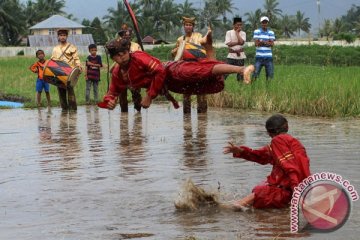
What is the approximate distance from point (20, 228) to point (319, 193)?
221 cm

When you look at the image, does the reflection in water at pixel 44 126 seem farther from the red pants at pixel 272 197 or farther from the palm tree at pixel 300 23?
→ the palm tree at pixel 300 23

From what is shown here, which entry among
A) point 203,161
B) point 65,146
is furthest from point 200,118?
point 203,161

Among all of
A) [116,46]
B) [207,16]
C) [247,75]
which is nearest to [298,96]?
[116,46]

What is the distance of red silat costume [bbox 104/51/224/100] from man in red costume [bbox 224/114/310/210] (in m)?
3.00

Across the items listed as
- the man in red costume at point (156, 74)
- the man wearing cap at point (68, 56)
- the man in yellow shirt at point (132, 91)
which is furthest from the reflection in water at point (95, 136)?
the man in red costume at point (156, 74)

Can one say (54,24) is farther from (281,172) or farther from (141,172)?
(281,172)

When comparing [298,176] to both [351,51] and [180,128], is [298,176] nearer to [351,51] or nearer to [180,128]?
[180,128]

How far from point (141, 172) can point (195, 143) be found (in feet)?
7.60

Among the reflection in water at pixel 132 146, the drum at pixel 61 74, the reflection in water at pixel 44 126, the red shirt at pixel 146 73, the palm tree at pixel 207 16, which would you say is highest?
the palm tree at pixel 207 16

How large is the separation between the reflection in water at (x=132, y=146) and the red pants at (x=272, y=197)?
215 centimetres

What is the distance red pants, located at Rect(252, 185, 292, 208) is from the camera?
6.66m

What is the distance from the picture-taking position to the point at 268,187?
6.72 meters

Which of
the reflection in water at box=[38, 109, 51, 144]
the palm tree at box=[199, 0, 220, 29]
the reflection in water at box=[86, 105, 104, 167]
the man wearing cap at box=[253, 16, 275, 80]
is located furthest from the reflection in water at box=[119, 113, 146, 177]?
the man wearing cap at box=[253, 16, 275, 80]

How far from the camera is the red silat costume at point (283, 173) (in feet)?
21.7
